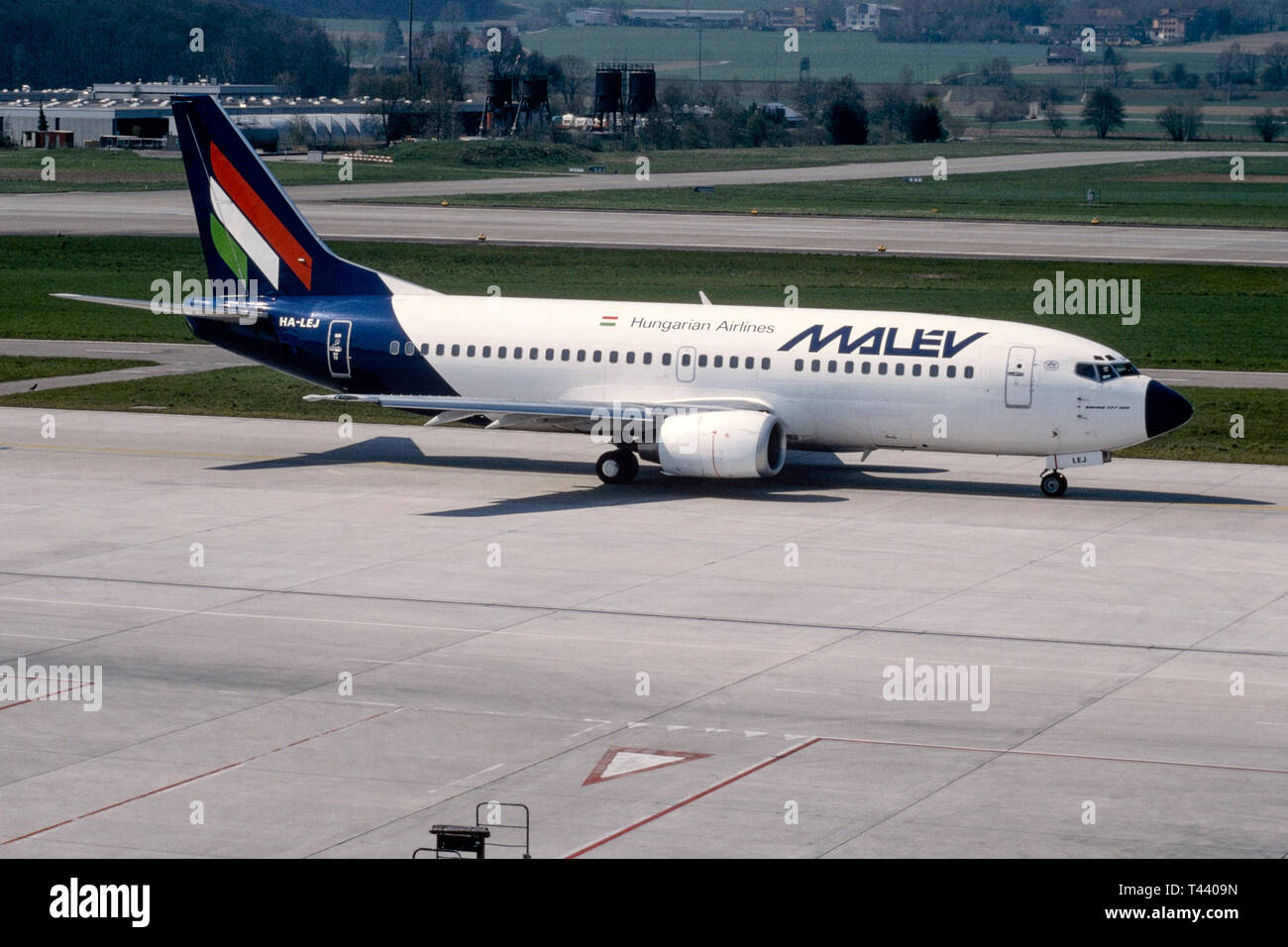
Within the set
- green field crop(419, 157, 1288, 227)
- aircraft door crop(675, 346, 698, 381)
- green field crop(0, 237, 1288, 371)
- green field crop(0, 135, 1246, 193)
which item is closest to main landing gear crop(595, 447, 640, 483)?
aircraft door crop(675, 346, 698, 381)

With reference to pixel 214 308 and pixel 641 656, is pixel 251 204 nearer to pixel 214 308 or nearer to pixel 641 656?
pixel 214 308

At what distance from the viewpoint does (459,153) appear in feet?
587

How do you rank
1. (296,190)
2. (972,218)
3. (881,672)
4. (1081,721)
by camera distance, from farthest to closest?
1. (296,190)
2. (972,218)
3. (881,672)
4. (1081,721)

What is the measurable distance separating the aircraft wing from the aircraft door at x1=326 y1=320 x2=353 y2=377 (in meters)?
3.48

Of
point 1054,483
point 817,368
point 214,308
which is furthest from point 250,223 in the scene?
point 1054,483

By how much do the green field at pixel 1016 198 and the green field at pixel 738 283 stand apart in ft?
103

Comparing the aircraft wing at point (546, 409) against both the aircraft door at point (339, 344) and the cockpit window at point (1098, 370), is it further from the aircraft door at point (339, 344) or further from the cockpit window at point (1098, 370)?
the cockpit window at point (1098, 370)

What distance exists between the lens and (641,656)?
A: 28609 mm

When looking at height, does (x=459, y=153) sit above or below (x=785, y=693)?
above

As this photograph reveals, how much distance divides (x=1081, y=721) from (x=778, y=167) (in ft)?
510

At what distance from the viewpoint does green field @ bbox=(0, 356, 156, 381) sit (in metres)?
59.8

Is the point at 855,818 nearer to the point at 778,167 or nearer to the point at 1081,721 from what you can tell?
the point at 1081,721

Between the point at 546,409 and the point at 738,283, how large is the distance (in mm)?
42018
